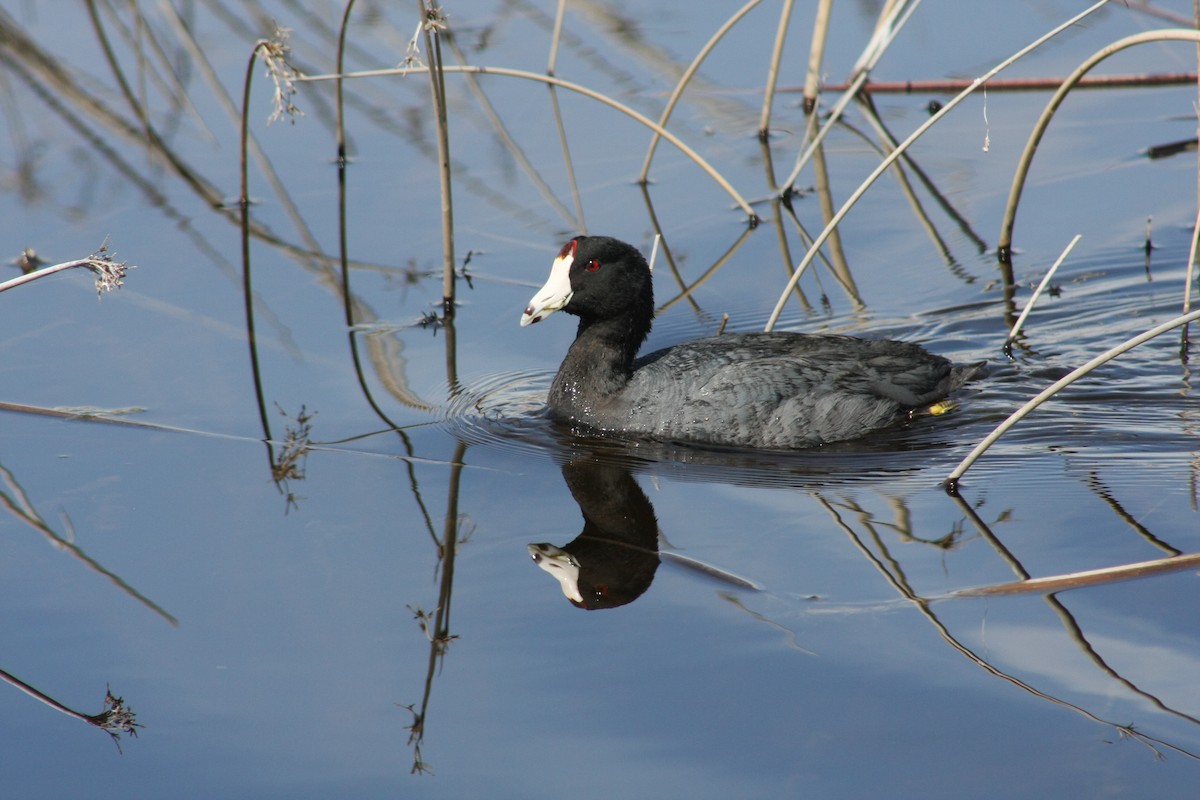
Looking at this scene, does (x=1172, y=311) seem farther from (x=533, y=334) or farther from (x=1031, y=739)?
(x=1031, y=739)

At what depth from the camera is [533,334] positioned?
6.19 metres

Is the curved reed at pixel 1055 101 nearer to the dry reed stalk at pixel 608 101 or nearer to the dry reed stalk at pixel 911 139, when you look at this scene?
the dry reed stalk at pixel 911 139

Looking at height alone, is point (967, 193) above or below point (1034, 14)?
below

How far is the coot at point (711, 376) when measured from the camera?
5133 mm

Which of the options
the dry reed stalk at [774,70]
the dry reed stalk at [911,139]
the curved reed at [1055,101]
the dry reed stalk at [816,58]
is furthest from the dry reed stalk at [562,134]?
the curved reed at [1055,101]

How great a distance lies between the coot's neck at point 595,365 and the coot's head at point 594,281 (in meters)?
0.06

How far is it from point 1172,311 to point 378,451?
3577 millimetres

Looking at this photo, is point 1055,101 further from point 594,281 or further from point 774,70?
point 774,70

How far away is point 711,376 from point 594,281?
2.01 ft

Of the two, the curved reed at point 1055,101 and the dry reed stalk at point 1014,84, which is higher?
the dry reed stalk at point 1014,84

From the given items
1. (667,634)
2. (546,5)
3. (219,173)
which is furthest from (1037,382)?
(546,5)

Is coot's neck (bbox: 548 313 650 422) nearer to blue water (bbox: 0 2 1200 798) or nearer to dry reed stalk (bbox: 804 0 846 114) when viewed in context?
blue water (bbox: 0 2 1200 798)

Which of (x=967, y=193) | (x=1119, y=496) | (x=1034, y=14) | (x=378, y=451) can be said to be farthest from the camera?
(x=1034, y=14)

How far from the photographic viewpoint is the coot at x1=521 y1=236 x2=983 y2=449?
5.13 meters
